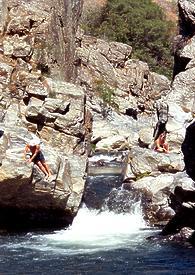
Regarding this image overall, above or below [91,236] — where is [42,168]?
above

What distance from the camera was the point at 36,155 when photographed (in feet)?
68.8

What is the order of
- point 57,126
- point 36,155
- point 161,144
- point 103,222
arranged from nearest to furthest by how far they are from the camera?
point 36,155 → point 103,222 → point 57,126 → point 161,144

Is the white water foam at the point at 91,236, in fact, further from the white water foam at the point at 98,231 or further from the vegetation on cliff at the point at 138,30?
the vegetation on cliff at the point at 138,30

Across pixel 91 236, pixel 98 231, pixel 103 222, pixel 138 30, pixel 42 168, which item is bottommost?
pixel 138 30

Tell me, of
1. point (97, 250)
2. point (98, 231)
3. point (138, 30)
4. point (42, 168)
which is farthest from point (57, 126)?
point (138, 30)

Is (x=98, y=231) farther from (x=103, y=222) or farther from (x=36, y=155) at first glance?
(x=36, y=155)

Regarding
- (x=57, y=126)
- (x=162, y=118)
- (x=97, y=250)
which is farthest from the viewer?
(x=162, y=118)

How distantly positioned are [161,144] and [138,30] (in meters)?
43.0

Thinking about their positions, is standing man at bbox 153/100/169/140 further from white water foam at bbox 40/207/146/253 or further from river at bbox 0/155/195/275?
white water foam at bbox 40/207/146/253

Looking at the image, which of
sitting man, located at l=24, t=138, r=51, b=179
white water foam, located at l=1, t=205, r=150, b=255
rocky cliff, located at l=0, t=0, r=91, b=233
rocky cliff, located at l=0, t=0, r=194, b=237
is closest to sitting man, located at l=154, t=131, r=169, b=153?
rocky cliff, located at l=0, t=0, r=194, b=237

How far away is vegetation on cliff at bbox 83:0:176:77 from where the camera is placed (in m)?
73.2

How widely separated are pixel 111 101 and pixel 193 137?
117 ft

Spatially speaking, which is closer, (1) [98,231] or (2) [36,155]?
(2) [36,155]

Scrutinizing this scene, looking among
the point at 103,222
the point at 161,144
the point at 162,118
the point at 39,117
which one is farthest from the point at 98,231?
the point at 162,118
